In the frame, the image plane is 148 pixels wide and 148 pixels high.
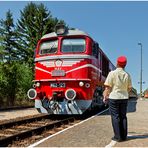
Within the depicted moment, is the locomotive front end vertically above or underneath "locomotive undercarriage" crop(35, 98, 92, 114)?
above

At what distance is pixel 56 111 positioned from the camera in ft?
51.0

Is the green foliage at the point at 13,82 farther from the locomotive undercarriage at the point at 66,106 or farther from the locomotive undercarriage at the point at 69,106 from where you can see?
the locomotive undercarriage at the point at 69,106

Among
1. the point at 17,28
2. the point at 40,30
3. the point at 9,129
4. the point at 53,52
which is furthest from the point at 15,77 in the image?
the point at 17,28

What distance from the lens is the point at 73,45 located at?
1605 cm

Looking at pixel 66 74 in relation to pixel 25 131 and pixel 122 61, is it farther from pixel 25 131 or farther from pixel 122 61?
pixel 122 61

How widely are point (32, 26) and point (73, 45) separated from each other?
38998 mm

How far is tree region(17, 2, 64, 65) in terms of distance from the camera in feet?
168

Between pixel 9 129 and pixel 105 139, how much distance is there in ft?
13.9

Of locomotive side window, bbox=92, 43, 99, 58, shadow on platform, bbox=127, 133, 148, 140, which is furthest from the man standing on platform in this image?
locomotive side window, bbox=92, 43, 99, 58

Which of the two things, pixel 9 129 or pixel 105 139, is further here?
pixel 9 129

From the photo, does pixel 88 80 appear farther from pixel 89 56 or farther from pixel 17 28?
pixel 17 28

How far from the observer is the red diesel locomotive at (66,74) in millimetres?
15453

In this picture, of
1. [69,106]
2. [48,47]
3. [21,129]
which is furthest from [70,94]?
[21,129]

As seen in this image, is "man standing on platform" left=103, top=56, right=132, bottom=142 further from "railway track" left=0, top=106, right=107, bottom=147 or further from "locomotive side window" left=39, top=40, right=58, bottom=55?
"locomotive side window" left=39, top=40, right=58, bottom=55
